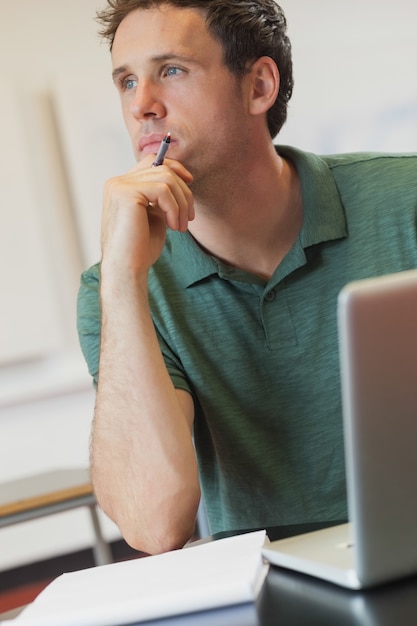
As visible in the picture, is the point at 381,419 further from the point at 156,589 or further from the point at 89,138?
the point at 89,138

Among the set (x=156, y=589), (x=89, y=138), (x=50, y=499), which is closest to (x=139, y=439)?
(x=156, y=589)

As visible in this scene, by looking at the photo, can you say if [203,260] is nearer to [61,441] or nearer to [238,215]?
[238,215]

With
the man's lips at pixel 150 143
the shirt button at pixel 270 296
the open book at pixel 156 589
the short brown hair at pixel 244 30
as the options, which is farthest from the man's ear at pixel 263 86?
the open book at pixel 156 589

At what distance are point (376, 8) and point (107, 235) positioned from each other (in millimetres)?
2460

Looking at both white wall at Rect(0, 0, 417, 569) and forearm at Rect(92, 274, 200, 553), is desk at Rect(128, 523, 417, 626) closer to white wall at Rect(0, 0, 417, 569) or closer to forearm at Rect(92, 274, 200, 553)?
forearm at Rect(92, 274, 200, 553)

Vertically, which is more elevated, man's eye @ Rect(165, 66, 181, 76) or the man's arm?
man's eye @ Rect(165, 66, 181, 76)

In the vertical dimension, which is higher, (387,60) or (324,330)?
(387,60)

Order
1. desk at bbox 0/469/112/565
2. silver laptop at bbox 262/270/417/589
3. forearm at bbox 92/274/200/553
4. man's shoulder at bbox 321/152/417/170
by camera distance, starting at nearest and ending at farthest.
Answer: silver laptop at bbox 262/270/417/589, forearm at bbox 92/274/200/553, man's shoulder at bbox 321/152/417/170, desk at bbox 0/469/112/565

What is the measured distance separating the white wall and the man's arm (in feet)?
6.02

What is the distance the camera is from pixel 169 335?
1.47 meters

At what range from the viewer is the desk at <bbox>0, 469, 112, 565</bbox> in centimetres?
252

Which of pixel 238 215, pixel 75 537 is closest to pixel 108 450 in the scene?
pixel 238 215

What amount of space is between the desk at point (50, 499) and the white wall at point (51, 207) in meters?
0.51

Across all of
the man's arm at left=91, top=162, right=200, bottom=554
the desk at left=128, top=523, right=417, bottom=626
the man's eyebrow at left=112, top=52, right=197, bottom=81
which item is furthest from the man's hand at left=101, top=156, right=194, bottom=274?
the desk at left=128, top=523, right=417, bottom=626
